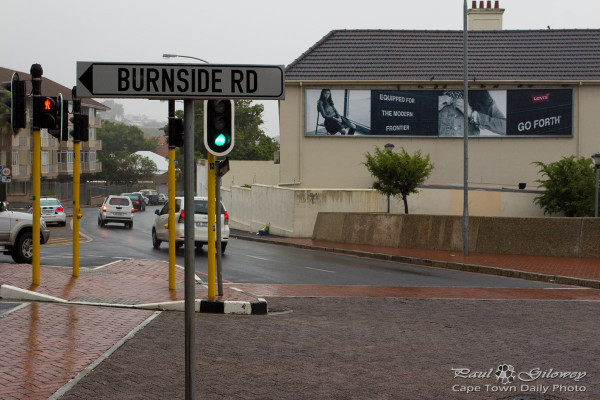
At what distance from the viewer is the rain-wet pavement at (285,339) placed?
754 centimetres

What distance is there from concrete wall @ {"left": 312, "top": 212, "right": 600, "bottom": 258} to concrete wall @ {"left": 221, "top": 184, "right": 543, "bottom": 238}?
2.45 m

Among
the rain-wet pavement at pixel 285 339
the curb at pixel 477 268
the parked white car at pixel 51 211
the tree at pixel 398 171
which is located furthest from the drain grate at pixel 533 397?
the parked white car at pixel 51 211

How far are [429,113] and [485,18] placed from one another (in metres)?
9.55

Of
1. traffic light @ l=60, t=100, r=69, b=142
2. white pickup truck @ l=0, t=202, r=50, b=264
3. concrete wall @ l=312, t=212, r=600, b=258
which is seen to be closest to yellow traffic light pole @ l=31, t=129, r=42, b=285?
traffic light @ l=60, t=100, r=69, b=142

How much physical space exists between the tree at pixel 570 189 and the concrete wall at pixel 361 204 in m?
2.04

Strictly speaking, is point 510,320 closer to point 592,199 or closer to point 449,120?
point 592,199

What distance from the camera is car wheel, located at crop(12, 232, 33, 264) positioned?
18000 mm

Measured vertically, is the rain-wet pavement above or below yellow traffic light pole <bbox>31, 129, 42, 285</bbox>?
below

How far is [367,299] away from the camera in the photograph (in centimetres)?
1420

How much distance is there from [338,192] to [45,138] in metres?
52.3

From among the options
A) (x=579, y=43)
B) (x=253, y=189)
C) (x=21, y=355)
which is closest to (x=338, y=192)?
(x=253, y=189)

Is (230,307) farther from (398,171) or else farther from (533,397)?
(398,171)

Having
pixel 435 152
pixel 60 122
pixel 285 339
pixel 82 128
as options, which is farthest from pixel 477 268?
pixel 435 152

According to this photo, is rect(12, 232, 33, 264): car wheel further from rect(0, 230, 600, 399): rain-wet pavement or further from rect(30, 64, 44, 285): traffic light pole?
rect(30, 64, 44, 285): traffic light pole
